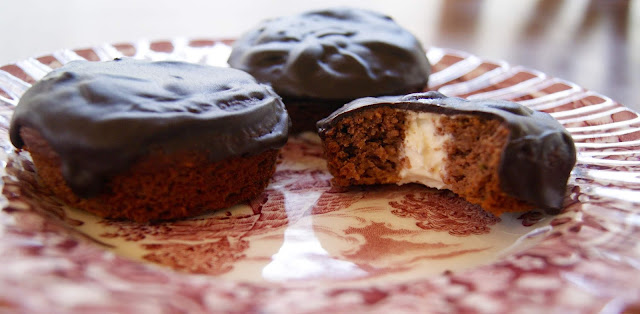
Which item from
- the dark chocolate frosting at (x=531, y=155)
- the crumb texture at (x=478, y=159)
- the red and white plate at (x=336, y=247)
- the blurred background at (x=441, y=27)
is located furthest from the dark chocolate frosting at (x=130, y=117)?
the blurred background at (x=441, y=27)

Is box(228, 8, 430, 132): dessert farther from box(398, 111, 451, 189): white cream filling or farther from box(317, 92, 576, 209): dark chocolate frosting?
box(317, 92, 576, 209): dark chocolate frosting

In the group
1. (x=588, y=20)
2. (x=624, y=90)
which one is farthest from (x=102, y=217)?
(x=588, y=20)

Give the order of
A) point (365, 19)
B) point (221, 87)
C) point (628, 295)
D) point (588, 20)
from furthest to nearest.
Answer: point (588, 20) → point (365, 19) → point (221, 87) → point (628, 295)

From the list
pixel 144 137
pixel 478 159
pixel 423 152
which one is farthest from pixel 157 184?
pixel 478 159

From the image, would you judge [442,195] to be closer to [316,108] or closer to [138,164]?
[316,108]

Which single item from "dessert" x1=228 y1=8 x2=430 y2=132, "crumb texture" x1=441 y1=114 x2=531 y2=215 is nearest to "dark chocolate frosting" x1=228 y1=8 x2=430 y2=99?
"dessert" x1=228 y1=8 x2=430 y2=132

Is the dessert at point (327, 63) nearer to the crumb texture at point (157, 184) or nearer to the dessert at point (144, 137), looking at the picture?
the dessert at point (144, 137)

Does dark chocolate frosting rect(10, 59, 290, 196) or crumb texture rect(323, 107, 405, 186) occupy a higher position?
dark chocolate frosting rect(10, 59, 290, 196)

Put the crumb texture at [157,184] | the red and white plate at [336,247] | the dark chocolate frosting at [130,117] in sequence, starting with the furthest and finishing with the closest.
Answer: the crumb texture at [157,184] → the dark chocolate frosting at [130,117] → the red and white plate at [336,247]
